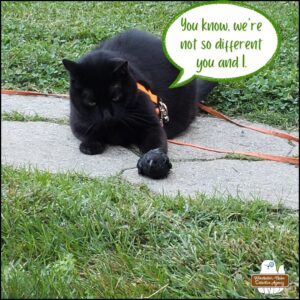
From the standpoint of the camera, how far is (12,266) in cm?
122

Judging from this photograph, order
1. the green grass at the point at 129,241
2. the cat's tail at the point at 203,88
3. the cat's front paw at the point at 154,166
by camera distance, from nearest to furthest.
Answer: the green grass at the point at 129,241 → the cat's front paw at the point at 154,166 → the cat's tail at the point at 203,88

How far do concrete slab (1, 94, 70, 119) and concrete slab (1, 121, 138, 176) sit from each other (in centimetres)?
7

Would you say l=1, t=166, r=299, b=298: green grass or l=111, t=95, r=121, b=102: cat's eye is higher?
l=111, t=95, r=121, b=102: cat's eye

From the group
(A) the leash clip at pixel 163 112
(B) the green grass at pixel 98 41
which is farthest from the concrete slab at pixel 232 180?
(A) the leash clip at pixel 163 112

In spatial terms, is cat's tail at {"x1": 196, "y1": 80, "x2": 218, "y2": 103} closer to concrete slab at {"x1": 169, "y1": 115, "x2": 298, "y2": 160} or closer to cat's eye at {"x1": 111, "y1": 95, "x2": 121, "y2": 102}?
concrete slab at {"x1": 169, "y1": 115, "x2": 298, "y2": 160}

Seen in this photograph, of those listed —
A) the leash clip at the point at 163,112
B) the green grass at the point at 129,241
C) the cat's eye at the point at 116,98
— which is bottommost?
the leash clip at the point at 163,112

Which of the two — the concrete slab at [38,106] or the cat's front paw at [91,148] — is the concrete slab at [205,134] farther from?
the cat's front paw at [91,148]

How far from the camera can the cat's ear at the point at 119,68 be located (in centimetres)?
191

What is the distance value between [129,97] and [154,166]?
34 cm

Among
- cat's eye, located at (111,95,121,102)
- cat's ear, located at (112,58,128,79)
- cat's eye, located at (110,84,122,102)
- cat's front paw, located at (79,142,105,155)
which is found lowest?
cat's front paw, located at (79,142,105,155)

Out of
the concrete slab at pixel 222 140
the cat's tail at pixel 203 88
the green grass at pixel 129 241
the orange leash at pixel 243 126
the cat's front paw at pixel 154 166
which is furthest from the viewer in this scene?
the cat's tail at pixel 203 88

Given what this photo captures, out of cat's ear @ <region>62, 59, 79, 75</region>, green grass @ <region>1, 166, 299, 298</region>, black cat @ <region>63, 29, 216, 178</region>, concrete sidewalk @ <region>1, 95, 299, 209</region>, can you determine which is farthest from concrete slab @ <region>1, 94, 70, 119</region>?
green grass @ <region>1, 166, 299, 298</region>

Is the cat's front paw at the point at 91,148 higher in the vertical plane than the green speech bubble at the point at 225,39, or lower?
lower

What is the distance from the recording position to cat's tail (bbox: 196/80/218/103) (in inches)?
77.7
